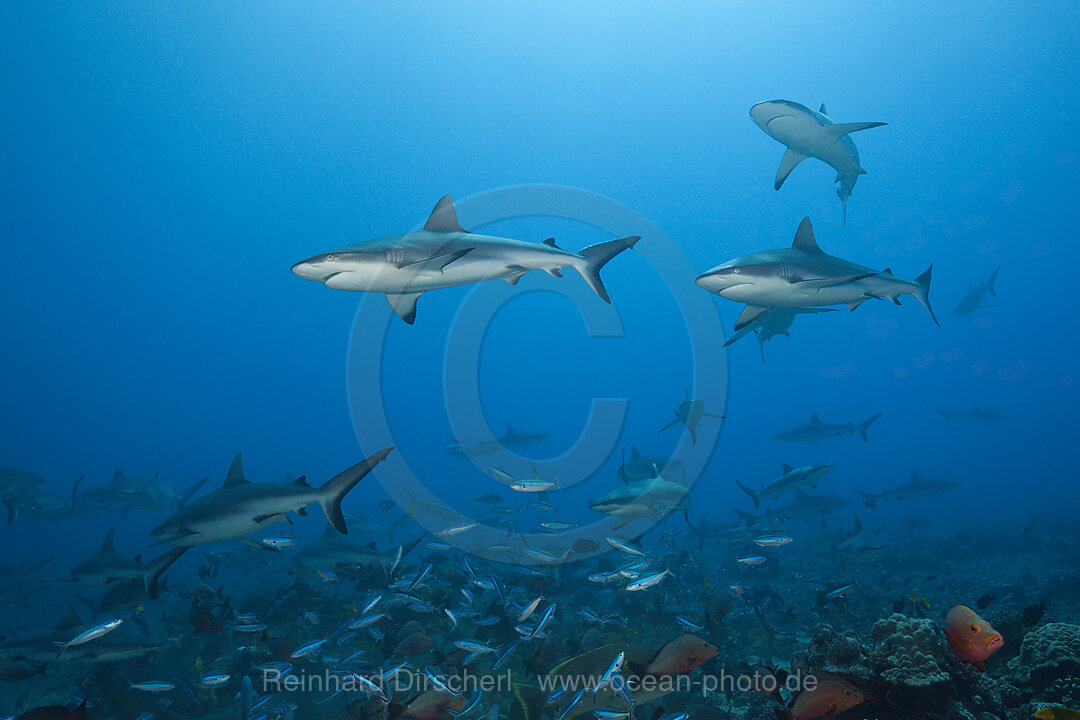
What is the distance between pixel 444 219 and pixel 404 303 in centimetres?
113

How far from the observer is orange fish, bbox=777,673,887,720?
3.24m

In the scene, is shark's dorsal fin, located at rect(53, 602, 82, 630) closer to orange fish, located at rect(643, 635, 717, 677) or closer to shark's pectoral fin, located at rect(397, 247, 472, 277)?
shark's pectoral fin, located at rect(397, 247, 472, 277)

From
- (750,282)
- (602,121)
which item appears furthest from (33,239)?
(750,282)

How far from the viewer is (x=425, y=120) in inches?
2975

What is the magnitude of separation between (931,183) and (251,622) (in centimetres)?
11068

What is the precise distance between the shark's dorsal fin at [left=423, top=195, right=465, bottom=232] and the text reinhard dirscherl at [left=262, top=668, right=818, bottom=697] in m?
4.83

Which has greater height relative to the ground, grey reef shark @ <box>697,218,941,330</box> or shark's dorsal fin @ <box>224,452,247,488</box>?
grey reef shark @ <box>697,218,941,330</box>

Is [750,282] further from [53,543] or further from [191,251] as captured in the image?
[191,251]

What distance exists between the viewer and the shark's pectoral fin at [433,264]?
4324mm

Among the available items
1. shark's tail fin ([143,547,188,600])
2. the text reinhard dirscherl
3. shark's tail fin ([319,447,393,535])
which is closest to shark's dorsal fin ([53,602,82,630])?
shark's tail fin ([143,547,188,600])

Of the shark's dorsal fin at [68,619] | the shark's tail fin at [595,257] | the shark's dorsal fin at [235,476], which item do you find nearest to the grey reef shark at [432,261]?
the shark's tail fin at [595,257]

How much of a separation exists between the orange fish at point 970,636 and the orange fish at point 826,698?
35.1 inches

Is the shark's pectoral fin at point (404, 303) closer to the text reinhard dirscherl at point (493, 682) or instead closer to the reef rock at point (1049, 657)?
the text reinhard dirscherl at point (493, 682)

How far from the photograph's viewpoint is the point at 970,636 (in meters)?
3.40
